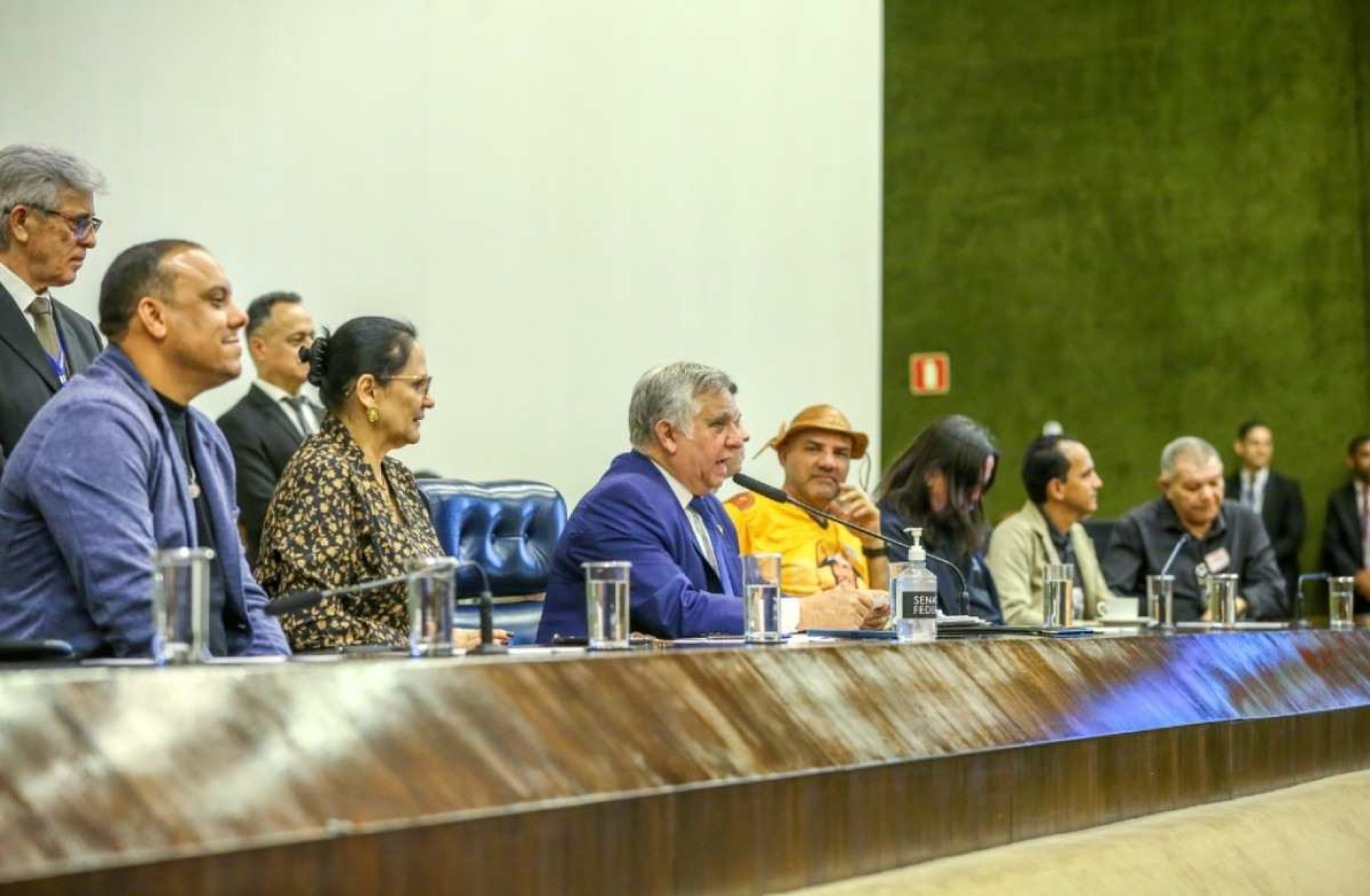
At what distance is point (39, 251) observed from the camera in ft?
9.30

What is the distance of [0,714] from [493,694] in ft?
1.48

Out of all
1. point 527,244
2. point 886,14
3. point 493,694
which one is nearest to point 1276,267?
point 886,14

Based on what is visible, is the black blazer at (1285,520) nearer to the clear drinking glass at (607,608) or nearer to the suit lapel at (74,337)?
the suit lapel at (74,337)

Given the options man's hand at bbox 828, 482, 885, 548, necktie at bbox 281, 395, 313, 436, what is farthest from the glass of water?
man's hand at bbox 828, 482, 885, 548

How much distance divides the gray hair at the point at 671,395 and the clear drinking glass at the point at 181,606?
1.49m

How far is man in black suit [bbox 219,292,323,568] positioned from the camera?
370 cm

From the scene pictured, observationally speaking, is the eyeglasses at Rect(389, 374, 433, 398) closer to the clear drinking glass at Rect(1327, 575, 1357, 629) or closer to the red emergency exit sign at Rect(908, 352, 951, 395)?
the clear drinking glass at Rect(1327, 575, 1357, 629)

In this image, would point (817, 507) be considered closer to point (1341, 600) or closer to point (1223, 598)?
point (1223, 598)

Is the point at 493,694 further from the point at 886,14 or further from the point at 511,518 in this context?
the point at 886,14

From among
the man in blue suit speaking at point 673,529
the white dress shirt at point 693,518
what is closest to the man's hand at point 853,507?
the man in blue suit speaking at point 673,529

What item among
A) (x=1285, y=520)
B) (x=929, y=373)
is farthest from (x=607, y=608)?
(x=929, y=373)

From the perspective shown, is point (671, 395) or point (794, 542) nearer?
point (671, 395)

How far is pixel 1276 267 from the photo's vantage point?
8.48 meters

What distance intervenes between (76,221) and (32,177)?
9cm
